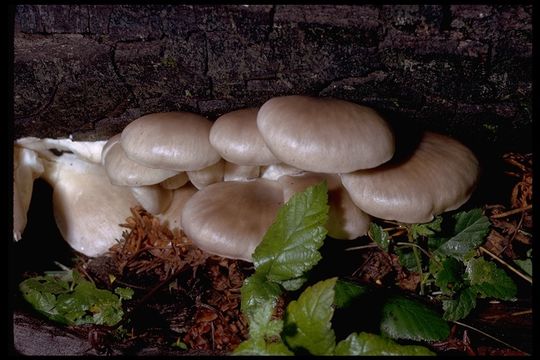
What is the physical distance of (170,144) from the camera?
232 centimetres

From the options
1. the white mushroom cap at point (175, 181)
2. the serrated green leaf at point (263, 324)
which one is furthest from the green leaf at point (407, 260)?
the white mushroom cap at point (175, 181)

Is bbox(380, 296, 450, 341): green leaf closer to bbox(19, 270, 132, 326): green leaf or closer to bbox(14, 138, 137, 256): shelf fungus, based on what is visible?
bbox(19, 270, 132, 326): green leaf

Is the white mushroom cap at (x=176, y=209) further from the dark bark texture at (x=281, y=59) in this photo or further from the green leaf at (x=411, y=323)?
the green leaf at (x=411, y=323)

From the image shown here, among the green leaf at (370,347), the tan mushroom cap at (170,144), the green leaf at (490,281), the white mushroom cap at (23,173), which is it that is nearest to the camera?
the green leaf at (370,347)

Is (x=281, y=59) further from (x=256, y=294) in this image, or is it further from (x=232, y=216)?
(x=256, y=294)

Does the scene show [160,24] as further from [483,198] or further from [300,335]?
[483,198]

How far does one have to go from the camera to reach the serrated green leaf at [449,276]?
2207mm

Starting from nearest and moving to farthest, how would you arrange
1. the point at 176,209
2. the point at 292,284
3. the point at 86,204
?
the point at 292,284
the point at 176,209
the point at 86,204

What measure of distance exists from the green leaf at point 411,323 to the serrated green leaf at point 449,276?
14cm

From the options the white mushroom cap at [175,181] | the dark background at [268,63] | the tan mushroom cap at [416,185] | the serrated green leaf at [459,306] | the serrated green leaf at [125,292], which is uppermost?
the dark background at [268,63]

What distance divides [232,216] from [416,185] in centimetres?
91

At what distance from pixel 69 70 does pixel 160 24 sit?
596 mm

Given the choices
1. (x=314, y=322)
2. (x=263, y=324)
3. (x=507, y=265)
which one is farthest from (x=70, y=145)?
(x=507, y=265)

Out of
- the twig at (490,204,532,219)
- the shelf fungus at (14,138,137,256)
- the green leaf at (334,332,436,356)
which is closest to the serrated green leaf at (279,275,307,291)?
the green leaf at (334,332,436,356)
